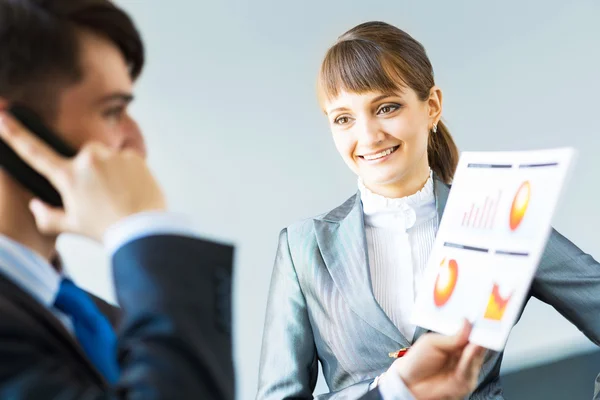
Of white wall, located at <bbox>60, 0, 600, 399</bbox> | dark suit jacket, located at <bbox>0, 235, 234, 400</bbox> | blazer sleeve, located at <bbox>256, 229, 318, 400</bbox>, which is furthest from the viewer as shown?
white wall, located at <bbox>60, 0, 600, 399</bbox>

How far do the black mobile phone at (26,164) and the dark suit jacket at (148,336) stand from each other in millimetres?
111

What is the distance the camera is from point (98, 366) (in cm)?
97

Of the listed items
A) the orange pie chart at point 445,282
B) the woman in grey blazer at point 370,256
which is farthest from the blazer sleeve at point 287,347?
the orange pie chart at point 445,282

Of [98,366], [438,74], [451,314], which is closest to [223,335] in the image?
[98,366]

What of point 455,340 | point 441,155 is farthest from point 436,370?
point 441,155

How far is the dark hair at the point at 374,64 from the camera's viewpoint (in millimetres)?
1862

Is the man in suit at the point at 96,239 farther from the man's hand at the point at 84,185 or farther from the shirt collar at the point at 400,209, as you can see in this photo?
the shirt collar at the point at 400,209

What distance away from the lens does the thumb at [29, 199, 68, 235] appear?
0.93 metres

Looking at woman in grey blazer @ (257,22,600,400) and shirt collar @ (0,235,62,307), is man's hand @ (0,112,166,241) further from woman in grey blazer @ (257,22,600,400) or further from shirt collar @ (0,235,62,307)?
woman in grey blazer @ (257,22,600,400)

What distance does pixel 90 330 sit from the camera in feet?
3.33

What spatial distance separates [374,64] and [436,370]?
31.3 inches

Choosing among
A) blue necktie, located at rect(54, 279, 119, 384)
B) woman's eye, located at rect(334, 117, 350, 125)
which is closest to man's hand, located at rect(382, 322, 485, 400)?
blue necktie, located at rect(54, 279, 119, 384)

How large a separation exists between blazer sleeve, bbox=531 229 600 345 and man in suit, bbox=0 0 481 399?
1.11m

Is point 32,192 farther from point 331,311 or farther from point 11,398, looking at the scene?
point 331,311
